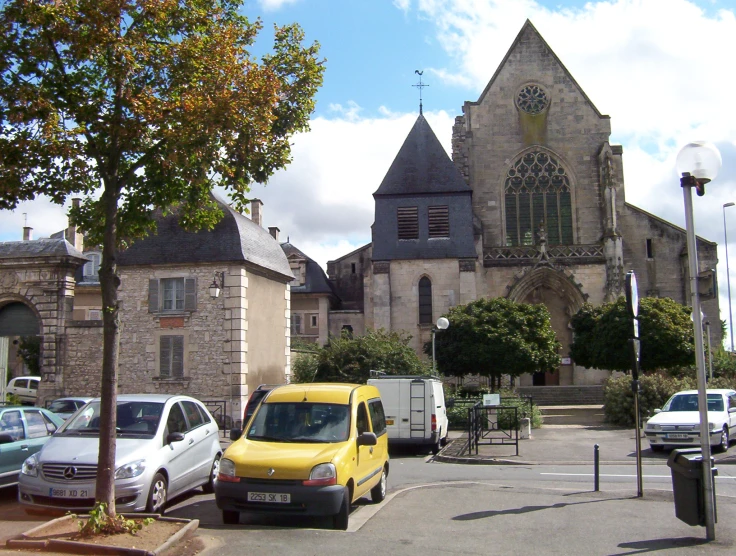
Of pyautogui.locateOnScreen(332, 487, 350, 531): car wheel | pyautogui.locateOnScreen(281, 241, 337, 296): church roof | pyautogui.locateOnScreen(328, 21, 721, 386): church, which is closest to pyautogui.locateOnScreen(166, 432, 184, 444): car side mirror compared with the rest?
pyautogui.locateOnScreen(332, 487, 350, 531): car wheel

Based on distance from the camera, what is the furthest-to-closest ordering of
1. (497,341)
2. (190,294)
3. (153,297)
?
1. (497,341)
2. (153,297)
3. (190,294)

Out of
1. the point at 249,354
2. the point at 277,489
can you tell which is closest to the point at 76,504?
the point at 277,489

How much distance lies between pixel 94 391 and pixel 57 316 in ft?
8.62

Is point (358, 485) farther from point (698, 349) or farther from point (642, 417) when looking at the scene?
point (642, 417)

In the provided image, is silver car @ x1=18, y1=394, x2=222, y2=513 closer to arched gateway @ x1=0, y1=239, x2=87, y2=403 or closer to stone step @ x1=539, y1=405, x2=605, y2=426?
arched gateway @ x1=0, y1=239, x2=87, y2=403

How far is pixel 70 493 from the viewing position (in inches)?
350

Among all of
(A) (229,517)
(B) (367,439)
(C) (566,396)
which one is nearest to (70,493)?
(A) (229,517)

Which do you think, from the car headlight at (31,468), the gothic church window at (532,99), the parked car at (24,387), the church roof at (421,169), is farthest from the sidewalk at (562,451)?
the gothic church window at (532,99)

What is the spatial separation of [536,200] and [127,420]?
113 ft

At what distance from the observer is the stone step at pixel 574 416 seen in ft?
87.2

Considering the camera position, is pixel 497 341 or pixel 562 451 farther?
pixel 497 341

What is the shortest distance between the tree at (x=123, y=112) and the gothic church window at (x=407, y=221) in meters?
29.6

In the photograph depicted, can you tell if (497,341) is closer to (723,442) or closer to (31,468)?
(723,442)

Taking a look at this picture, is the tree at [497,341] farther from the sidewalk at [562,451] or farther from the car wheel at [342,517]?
the car wheel at [342,517]
